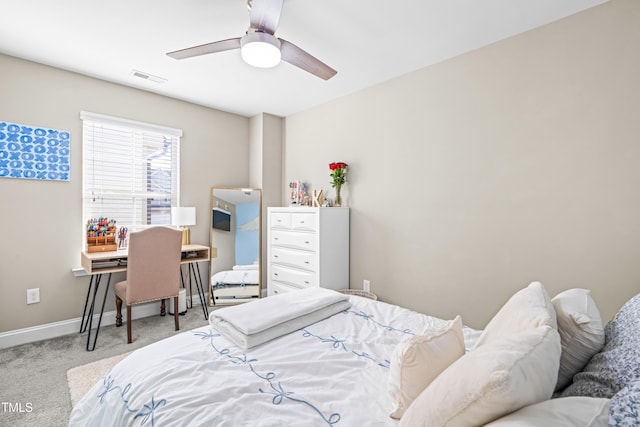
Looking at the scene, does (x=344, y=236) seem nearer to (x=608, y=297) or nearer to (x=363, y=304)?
(x=363, y=304)

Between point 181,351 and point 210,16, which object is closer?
point 181,351

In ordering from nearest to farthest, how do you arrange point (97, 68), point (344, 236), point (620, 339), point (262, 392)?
point (620, 339), point (262, 392), point (97, 68), point (344, 236)

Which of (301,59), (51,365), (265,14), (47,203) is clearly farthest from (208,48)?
(51,365)

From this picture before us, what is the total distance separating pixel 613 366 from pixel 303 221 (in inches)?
107

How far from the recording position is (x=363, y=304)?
76.9 inches

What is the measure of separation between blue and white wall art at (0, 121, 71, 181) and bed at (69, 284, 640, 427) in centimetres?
254

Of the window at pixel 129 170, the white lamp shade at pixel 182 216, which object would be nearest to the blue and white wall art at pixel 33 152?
the window at pixel 129 170

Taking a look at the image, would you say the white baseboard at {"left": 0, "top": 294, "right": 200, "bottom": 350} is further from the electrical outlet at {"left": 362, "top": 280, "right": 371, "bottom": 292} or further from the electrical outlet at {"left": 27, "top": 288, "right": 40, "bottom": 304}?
the electrical outlet at {"left": 362, "top": 280, "right": 371, "bottom": 292}

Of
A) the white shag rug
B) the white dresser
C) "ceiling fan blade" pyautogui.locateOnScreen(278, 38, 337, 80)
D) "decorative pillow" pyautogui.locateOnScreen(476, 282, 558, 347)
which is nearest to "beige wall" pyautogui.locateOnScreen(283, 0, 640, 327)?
the white dresser

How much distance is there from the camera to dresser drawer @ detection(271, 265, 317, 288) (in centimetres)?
329

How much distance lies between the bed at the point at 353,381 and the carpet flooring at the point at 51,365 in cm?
109

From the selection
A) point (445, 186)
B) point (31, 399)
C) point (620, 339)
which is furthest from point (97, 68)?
point (620, 339)

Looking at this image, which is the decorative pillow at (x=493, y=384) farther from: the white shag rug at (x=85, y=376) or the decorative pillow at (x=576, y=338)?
the white shag rug at (x=85, y=376)

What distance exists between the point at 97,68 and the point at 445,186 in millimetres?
3400
